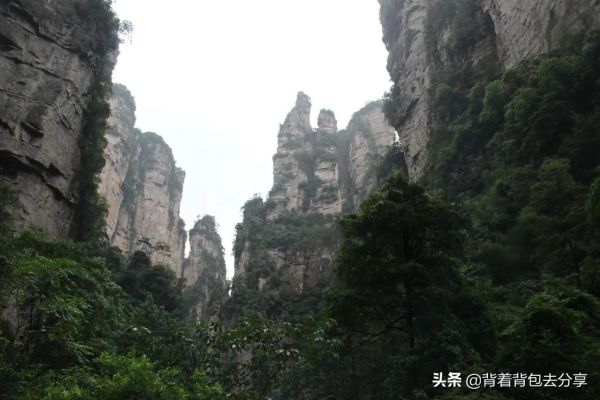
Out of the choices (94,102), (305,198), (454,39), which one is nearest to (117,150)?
(305,198)

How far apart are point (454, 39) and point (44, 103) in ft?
66.9

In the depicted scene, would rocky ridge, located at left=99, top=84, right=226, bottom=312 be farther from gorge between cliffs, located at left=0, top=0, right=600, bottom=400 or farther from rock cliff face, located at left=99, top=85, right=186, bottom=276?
gorge between cliffs, located at left=0, top=0, right=600, bottom=400

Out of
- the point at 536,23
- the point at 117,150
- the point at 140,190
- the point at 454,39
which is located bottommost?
the point at 536,23

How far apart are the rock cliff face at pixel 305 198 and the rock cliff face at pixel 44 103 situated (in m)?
19.9

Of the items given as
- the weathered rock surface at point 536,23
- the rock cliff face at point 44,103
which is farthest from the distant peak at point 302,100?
the rock cliff face at point 44,103

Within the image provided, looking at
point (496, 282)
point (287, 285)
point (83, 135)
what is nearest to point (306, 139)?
point (287, 285)

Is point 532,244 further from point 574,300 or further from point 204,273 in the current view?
point 204,273

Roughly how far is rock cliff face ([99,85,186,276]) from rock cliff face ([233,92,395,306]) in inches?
407

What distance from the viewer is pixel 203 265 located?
195 feet

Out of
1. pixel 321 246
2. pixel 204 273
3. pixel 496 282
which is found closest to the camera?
pixel 496 282

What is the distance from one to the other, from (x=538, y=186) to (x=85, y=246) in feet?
39.6

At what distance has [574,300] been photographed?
8.63 meters

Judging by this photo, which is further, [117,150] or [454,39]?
[117,150]

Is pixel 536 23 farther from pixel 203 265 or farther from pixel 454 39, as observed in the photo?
pixel 203 265
